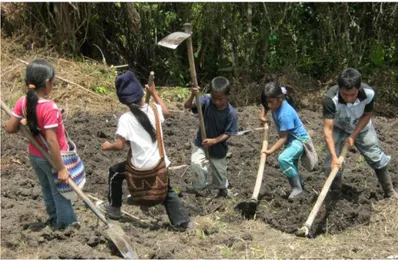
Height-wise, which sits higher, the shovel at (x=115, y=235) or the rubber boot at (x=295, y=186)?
the shovel at (x=115, y=235)

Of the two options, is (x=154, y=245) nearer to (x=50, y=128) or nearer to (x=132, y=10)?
(x=50, y=128)

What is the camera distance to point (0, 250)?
188 inches

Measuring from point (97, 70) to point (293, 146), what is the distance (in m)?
5.02

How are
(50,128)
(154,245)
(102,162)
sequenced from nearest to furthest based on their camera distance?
(50,128), (154,245), (102,162)

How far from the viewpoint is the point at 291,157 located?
616 centimetres

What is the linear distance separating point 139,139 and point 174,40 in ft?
3.34

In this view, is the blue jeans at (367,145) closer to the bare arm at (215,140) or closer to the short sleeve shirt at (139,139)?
the bare arm at (215,140)

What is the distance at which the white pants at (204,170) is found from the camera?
6219mm

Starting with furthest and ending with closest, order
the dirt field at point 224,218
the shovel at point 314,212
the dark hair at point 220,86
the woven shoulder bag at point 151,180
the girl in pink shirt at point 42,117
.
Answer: the dark hair at point 220,86 → the shovel at point 314,212 → the woven shoulder bag at point 151,180 → the dirt field at point 224,218 → the girl in pink shirt at point 42,117

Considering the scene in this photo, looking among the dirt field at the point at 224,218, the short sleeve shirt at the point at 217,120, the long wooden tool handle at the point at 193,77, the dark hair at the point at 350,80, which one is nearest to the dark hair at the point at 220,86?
the long wooden tool handle at the point at 193,77

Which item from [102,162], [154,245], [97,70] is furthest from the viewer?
[97,70]

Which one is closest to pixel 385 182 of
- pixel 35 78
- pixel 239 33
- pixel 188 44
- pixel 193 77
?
pixel 193 77

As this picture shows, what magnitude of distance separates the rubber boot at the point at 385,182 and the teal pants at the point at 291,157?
31.0 inches

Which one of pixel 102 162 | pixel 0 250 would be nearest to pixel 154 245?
pixel 0 250
